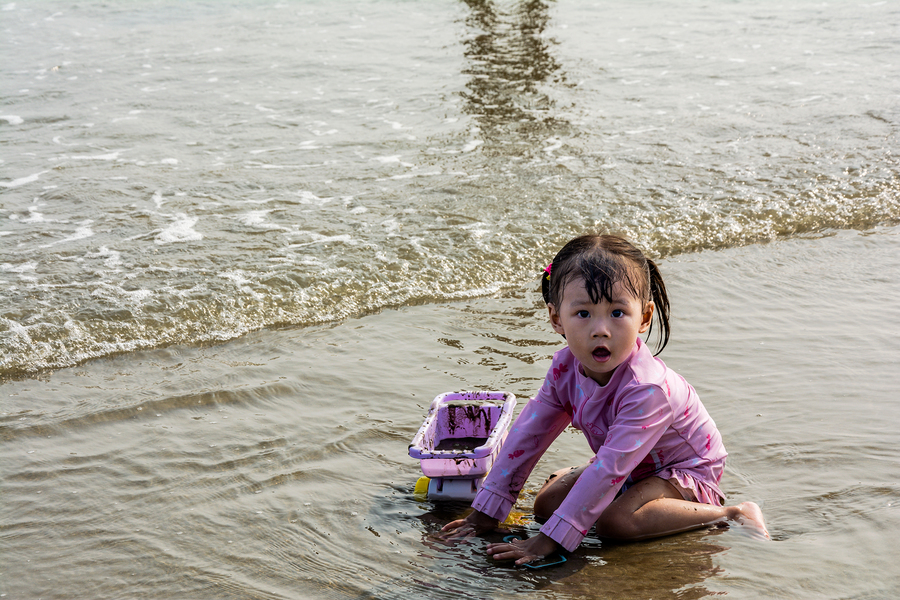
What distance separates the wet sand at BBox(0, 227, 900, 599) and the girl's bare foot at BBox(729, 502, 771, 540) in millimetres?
72

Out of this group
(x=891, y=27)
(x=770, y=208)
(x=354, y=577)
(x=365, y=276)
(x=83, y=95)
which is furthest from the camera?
(x=891, y=27)

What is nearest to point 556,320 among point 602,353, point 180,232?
point 602,353

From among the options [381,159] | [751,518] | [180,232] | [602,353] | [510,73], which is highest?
[510,73]

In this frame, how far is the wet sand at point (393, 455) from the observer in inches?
102

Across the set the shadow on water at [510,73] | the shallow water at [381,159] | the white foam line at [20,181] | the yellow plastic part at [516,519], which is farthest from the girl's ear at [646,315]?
the white foam line at [20,181]

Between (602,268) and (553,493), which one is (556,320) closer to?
(602,268)

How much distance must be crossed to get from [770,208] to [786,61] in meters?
6.42

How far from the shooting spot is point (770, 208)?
6355 mm

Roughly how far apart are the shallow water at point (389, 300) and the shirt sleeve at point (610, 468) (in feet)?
0.55

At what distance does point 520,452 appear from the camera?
9.52 feet

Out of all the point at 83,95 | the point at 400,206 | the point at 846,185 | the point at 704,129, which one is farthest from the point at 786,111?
the point at 83,95

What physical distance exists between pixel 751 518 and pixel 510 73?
9.31 meters

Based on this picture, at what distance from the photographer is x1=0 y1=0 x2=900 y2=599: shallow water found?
2.74 meters

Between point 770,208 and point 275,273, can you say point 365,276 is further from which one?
point 770,208
